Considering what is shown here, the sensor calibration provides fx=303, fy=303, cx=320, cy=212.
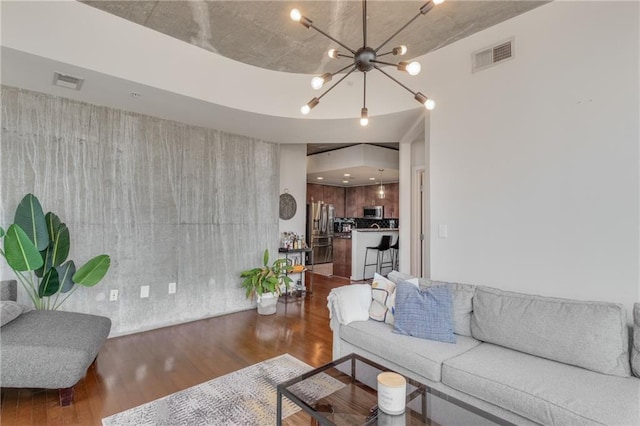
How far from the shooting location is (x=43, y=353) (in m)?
2.00

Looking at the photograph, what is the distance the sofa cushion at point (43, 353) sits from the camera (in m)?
1.96

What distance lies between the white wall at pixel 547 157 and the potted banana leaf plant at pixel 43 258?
335 centimetres

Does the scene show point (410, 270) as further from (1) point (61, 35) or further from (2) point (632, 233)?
(1) point (61, 35)

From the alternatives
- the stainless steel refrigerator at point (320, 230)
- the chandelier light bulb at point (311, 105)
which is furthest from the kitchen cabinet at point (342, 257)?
the chandelier light bulb at point (311, 105)

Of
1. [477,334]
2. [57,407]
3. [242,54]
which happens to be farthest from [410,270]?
[57,407]

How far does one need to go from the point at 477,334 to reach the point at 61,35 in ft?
13.0

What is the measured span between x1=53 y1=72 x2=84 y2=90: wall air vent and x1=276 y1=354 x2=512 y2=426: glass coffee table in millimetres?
3134

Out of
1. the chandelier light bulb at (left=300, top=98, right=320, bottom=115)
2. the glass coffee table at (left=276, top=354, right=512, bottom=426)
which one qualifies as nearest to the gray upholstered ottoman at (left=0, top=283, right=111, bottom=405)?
the glass coffee table at (left=276, top=354, right=512, bottom=426)

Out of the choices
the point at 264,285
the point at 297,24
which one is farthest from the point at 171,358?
the point at 297,24

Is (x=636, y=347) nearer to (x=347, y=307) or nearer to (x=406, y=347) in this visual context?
(x=406, y=347)

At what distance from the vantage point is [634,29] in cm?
204

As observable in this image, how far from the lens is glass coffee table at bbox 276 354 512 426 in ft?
4.72

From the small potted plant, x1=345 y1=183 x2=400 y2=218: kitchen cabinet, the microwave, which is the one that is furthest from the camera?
the microwave

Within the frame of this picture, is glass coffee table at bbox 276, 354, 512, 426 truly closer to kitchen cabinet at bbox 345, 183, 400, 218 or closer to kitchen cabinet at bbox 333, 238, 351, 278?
kitchen cabinet at bbox 333, 238, 351, 278
